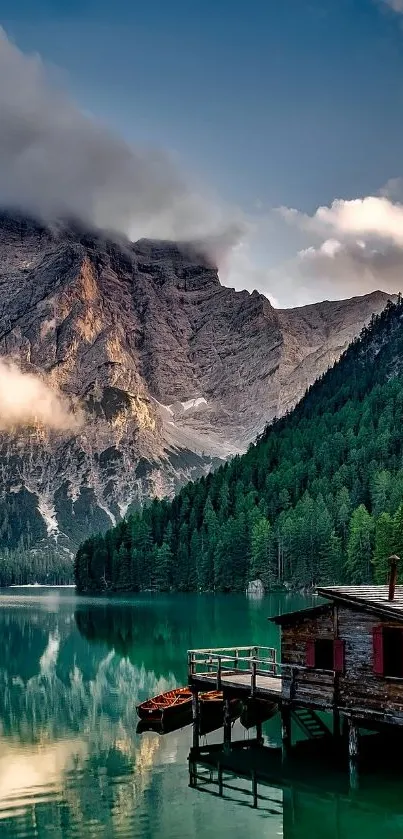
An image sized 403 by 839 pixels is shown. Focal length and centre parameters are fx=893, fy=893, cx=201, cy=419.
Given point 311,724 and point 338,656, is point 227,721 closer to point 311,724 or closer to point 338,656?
point 311,724

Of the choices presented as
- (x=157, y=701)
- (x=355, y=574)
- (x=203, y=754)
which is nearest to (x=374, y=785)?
(x=203, y=754)

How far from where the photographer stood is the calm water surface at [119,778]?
120ft

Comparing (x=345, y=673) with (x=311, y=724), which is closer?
(x=345, y=673)

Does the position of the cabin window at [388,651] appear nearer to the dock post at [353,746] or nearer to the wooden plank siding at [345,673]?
the wooden plank siding at [345,673]

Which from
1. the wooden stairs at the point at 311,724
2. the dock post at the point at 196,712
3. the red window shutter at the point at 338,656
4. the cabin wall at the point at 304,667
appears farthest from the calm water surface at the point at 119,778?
the red window shutter at the point at 338,656

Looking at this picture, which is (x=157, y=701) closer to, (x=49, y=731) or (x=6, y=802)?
(x=49, y=731)

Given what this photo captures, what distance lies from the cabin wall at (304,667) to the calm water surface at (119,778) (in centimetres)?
441

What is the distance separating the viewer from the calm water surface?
36438mm

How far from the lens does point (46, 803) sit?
39.6 metres

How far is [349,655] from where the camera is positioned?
146ft

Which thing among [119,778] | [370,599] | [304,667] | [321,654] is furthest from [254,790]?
[370,599]

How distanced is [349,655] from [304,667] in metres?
2.90

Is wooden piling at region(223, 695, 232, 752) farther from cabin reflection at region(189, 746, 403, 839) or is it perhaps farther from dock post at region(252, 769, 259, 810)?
dock post at region(252, 769, 259, 810)

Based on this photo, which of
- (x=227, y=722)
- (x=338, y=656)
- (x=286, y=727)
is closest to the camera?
(x=338, y=656)
